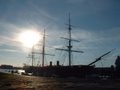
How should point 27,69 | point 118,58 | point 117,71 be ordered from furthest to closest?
1. point 27,69
2. point 118,58
3. point 117,71

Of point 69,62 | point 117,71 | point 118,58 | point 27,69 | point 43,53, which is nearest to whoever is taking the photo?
point 117,71

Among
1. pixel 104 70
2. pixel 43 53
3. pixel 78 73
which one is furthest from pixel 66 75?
pixel 43 53

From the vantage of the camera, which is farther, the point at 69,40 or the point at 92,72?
the point at 69,40

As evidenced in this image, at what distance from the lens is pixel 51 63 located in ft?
336

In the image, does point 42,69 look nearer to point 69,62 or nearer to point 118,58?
point 69,62

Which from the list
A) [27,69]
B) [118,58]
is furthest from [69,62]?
[27,69]

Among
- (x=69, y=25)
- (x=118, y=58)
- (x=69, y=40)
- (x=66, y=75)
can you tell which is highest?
(x=69, y=25)

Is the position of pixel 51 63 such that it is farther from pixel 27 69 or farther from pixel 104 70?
pixel 27 69

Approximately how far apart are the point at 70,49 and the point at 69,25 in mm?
10324

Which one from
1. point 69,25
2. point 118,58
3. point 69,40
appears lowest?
point 118,58

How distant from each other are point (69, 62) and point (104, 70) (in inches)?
583

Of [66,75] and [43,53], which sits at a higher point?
[43,53]

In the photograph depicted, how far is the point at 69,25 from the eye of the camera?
3927 inches

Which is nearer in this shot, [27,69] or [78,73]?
[78,73]
